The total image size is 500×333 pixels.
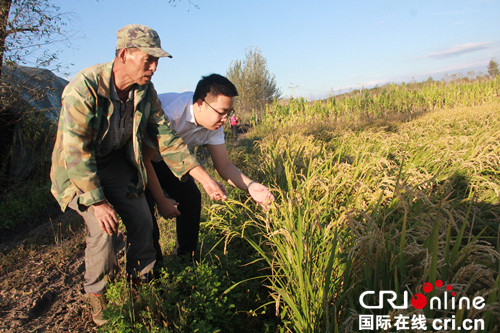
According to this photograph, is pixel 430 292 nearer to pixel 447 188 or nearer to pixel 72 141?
pixel 72 141

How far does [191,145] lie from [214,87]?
72cm

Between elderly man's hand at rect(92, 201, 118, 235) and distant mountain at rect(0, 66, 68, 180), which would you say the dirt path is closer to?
elderly man's hand at rect(92, 201, 118, 235)

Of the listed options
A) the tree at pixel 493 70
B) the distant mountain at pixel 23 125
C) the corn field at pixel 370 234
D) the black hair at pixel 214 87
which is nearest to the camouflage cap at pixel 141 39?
the black hair at pixel 214 87

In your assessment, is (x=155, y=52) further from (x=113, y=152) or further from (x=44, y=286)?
(x=44, y=286)

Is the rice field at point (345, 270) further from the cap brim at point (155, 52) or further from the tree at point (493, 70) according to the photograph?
the tree at point (493, 70)

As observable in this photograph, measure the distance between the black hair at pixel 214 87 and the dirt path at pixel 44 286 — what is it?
6.24 ft

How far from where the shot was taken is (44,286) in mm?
3195

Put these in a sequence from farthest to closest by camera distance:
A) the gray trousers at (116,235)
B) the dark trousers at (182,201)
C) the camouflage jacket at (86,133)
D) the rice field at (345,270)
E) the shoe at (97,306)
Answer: the dark trousers at (182,201) → the shoe at (97,306) → the gray trousers at (116,235) → the camouflage jacket at (86,133) → the rice field at (345,270)

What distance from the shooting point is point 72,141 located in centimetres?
202

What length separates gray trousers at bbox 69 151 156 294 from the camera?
228 cm

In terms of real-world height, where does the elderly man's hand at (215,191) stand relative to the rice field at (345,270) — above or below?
above

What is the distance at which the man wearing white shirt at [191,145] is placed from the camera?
2.66 m

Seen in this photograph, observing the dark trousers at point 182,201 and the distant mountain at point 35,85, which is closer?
the dark trousers at point 182,201

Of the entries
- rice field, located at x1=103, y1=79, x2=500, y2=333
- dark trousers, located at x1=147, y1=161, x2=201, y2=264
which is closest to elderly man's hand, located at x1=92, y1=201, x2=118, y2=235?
rice field, located at x1=103, y1=79, x2=500, y2=333
